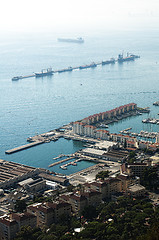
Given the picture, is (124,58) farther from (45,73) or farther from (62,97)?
(62,97)

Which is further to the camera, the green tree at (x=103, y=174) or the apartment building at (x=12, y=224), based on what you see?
the green tree at (x=103, y=174)

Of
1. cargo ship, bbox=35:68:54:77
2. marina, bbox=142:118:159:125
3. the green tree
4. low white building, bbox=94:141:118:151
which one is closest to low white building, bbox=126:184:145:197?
the green tree

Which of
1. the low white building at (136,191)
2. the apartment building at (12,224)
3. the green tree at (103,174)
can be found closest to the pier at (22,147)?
the green tree at (103,174)

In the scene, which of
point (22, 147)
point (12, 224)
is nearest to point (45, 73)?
point (22, 147)

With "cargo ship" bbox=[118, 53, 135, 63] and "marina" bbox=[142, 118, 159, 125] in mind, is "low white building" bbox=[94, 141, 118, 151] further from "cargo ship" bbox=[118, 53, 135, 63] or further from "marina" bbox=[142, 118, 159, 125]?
"cargo ship" bbox=[118, 53, 135, 63]

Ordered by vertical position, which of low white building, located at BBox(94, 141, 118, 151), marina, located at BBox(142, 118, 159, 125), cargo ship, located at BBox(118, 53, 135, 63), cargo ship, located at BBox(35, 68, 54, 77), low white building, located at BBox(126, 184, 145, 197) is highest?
cargo ship, located at BBox(118, 53, 135, 63)

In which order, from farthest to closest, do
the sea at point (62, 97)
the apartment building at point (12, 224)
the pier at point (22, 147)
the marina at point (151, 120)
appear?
the marina at point (151, 120) → the sea at point (62, 97) → the pier at point (22, 147) → the apartment building at point (12, 224)

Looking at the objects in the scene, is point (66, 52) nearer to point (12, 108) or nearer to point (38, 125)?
point (12, 108)

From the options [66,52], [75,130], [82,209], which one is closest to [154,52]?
[66,52]

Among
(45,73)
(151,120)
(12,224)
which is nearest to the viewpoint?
(12,224)

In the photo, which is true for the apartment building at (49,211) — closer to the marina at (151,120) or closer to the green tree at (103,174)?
the green tree at (103,174)

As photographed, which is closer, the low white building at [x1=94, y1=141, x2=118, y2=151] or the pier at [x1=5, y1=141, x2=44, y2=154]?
the low white building at [x1=94, y1=141, x2=118, y2=151]

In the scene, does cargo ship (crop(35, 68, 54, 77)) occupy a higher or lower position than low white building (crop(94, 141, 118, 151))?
higher
